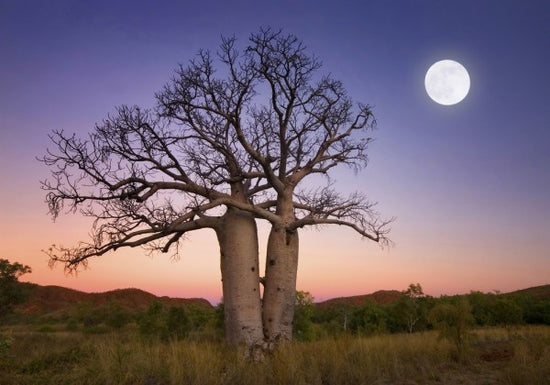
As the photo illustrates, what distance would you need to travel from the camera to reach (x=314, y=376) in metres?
5.79

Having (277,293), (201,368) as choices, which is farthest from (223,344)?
(201,368)

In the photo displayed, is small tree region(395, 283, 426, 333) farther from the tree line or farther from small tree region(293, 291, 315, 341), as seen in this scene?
small tree region(293, 291, 315, 341)

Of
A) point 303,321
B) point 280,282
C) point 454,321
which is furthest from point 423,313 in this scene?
point 280,282

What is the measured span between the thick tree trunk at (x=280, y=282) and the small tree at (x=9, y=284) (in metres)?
17.8

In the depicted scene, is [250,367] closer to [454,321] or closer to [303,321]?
[454,321]

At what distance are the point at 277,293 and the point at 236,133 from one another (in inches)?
124

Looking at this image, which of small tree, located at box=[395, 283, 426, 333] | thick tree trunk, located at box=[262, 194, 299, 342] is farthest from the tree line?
thick tree trunk, located at box=[262, 194, 299, 342]

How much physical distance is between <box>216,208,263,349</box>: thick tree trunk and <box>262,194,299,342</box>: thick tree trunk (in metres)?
0.26

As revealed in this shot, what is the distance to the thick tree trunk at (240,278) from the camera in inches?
292

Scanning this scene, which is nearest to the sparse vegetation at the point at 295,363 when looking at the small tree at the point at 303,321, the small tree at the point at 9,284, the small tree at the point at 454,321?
the small tree at the point at 454,321

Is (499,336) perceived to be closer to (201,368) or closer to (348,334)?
(348,334)

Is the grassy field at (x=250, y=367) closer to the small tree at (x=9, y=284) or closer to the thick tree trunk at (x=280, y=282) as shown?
the thick tree trunk at (x=280, y=282)


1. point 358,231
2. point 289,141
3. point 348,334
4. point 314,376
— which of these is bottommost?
point 314,376

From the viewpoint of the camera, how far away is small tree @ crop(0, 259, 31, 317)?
2069 centimetres
